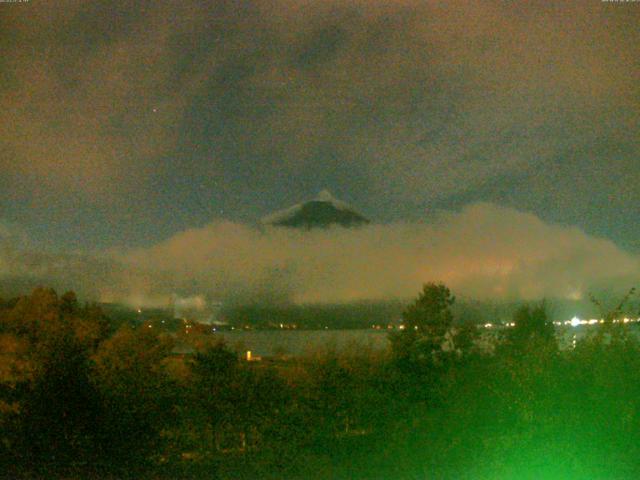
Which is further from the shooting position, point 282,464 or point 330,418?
point 330,418

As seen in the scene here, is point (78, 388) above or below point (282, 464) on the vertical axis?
above

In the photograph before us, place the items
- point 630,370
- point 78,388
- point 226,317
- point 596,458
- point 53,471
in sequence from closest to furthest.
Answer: point 596,458 < point 630,370 < point 53,471 < point 78,388 < point 226,317

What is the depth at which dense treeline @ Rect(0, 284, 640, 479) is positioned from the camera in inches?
364

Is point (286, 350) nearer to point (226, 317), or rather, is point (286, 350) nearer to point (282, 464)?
point (282, 464)

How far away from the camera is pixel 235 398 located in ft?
47.8

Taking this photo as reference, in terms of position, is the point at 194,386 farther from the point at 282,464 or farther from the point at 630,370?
the point at 630,370

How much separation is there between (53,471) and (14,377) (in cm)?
332

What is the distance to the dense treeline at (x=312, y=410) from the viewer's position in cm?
924

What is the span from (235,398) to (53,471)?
13.7 feet

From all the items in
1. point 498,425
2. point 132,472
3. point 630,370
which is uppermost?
point 630,370

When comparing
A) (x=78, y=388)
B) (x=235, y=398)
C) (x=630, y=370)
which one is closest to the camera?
(x=630, y=370)

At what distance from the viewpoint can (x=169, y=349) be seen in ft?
68.1

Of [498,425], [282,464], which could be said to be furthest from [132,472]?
[498,425]

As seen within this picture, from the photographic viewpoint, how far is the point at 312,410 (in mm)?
13633
